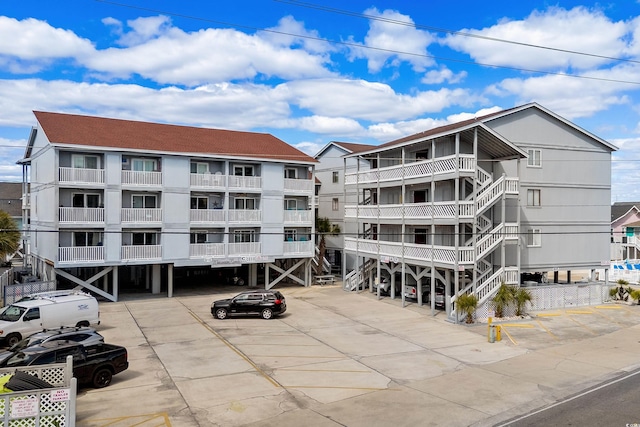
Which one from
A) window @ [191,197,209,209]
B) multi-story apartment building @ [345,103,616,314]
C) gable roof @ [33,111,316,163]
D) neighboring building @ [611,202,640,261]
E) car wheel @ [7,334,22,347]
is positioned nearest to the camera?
car wheel @ [7,334,22,347]

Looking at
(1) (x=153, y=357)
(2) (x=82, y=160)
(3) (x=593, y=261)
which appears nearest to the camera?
(1) (x=153, y=357)

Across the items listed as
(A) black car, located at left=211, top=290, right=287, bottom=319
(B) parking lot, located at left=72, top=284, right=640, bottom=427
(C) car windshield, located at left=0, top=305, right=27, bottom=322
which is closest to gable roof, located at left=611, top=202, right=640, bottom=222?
(B) parking lot, located at left=72, top=284, right=640, bottom=427

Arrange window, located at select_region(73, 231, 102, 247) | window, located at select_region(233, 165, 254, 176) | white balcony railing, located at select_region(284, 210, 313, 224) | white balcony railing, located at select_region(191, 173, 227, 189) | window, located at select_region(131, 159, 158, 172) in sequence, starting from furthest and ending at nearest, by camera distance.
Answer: white balcony railing, located at select_region(284, 210, 313, 224), window, located at select_region(233, 165, 254, 176), white balcony railing, located at select_region(191, 173, 227, 189), window, located at select_region(131, 159, 158, 172), window, located at select_region(73, 231, 102, 247)

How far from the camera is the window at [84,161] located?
3136cm

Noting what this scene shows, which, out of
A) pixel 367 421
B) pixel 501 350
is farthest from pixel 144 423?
pixel 501 350

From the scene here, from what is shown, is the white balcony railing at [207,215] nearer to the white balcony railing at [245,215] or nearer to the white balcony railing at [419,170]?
the white balcony railing at [245,215]

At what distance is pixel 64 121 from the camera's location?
3441 cm

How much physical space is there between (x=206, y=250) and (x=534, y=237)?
20852 millimetres

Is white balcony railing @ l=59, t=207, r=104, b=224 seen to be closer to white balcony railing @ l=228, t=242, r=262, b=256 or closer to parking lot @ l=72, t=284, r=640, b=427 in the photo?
parking lot @ l=72, t=284, r=640, b=427

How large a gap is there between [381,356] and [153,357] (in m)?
8.80

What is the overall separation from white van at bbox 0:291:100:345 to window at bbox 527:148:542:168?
2578 centimetres

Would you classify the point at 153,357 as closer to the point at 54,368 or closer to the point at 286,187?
the point at 54,368

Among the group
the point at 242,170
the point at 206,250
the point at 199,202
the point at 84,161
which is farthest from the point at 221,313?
the point at 84,161

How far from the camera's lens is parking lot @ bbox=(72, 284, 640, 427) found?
14.4 metres
